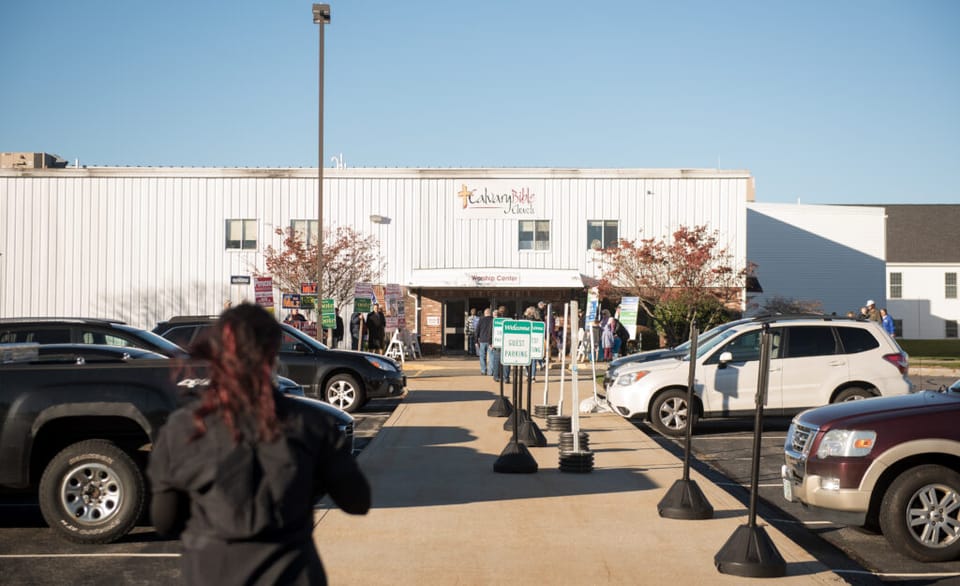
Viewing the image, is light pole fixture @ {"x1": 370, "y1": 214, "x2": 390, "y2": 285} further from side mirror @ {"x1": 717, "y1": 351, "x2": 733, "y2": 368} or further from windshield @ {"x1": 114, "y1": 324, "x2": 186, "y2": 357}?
windshield @ {"x1": 114, "y1": 324, "x2": 186, "y2": 357}

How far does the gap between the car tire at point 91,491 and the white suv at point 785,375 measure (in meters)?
8.80

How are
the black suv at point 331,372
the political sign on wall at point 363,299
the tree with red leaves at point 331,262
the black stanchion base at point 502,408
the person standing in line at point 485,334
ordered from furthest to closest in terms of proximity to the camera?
the tree with red leaves at point 331,262
the political sign on wall at point 363,299
the person standing in line at point 485,334
the black suv at point 331,372
the black stanchion base at point 502,408

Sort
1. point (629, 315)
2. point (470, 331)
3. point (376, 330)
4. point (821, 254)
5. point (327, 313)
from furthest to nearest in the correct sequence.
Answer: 1. point (821, 254)
2. point (470, 331)
3. point (376, 330)
4. point (327, 313)
5. point (629, 315)

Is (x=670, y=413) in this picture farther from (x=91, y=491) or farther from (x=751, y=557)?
(x=91, y=491)

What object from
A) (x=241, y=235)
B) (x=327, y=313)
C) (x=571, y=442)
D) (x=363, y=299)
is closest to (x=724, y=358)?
(x=571, y=442)

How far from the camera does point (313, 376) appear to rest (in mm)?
17203

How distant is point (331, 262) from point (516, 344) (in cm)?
2770

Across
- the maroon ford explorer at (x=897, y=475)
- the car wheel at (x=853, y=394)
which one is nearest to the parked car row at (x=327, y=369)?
the car wheel at (x=853, y=394)

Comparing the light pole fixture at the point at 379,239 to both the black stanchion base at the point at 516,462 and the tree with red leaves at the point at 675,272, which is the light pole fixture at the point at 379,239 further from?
the black stanchion base at the point at 516,462

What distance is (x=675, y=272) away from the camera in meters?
37.3

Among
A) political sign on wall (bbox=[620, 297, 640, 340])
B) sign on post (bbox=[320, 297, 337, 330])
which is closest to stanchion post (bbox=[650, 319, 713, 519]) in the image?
political sign on wall (bbox=[620, 297, 640, 340])

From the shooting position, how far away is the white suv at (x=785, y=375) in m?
15.0

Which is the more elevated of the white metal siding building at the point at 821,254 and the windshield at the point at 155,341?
the white metal siding building at the point at 821,254

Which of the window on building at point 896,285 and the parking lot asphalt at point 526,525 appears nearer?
the parking lot asphalt at point 526,525
